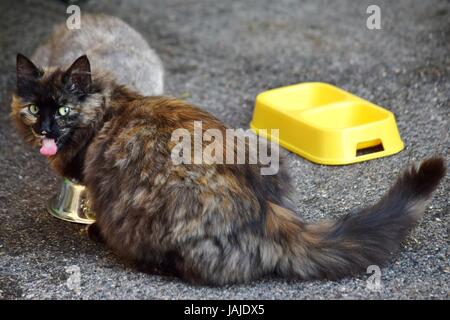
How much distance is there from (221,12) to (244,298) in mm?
5201

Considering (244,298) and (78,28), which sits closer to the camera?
(244,298)

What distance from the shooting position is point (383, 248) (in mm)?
3223

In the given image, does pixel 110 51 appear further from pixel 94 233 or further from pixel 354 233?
pixel 354 233

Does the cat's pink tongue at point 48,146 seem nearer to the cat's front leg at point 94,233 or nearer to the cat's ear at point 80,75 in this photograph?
the cat's ear at point 80,75

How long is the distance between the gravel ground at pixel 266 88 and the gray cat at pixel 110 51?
1.75 ft

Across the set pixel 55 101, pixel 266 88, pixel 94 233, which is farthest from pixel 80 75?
pixel 266 88

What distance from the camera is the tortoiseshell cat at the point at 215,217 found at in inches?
124

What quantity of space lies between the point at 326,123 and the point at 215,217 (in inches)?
84.8

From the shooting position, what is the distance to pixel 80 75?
3.59 m

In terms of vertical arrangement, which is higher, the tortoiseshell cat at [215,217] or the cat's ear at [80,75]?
the cat's ear at [80,75]

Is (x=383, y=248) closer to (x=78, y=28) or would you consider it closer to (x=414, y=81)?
(x=414, y=81)

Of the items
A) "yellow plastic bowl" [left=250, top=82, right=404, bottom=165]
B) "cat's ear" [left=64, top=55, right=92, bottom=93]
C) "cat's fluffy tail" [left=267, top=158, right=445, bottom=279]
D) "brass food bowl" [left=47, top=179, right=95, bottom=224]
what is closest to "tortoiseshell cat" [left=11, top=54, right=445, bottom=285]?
"cat's fluffy tail" [left=267, top=158, right=445, bottom=279]

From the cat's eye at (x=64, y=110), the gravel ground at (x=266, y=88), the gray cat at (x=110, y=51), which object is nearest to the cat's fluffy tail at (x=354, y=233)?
the gravel ground at (x=266, y=88)
